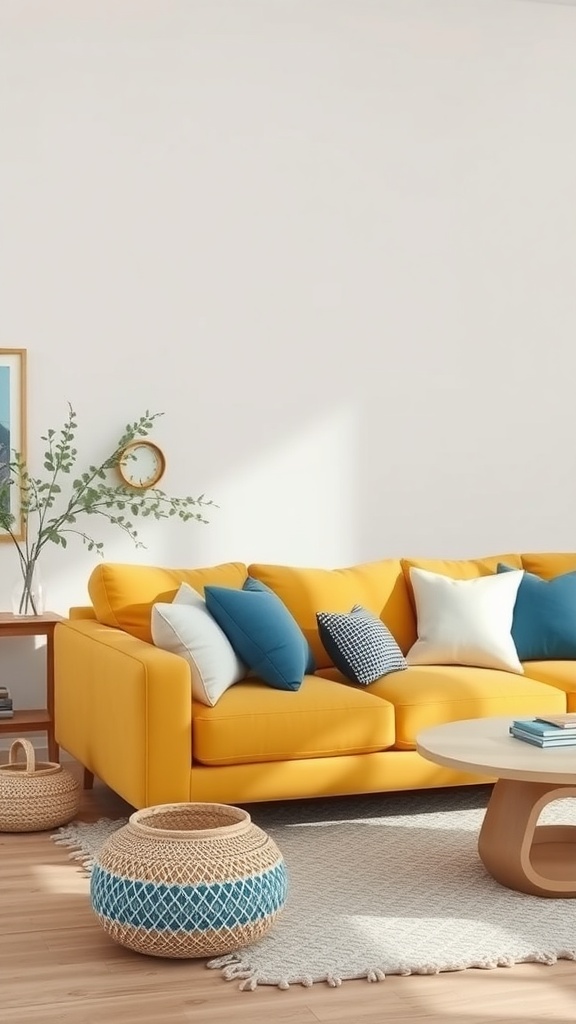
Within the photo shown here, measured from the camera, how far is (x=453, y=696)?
4.77m

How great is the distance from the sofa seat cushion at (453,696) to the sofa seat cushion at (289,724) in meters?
0.06

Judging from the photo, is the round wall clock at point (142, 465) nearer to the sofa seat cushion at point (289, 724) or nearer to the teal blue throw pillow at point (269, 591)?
the teal blue throw pillow at point (269, 591)

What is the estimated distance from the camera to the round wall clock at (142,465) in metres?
5.70

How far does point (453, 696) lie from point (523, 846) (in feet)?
3.48

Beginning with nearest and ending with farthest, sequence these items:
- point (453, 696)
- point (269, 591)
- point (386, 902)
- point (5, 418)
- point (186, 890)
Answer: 1. point (186, 890)
2. point (386, 902)
3. point (453, 696)
4. point (269, 591)
5. point (5, 418)

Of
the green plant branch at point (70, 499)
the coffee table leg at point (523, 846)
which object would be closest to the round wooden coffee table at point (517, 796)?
the coffee table leg at point (523, 846)

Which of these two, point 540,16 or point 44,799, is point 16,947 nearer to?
point 44,799

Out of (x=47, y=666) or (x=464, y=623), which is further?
(x=47, y=666)

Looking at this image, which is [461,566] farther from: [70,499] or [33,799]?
[33,799]

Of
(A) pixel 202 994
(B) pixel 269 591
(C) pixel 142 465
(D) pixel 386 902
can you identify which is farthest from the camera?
(C) pixel 142 465

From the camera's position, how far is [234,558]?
19.4 feet

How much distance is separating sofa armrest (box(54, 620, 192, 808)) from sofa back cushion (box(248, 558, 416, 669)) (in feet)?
2.51

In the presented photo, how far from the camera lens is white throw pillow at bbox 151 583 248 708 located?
439 centimetres

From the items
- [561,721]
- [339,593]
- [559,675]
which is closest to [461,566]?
[339,593]
